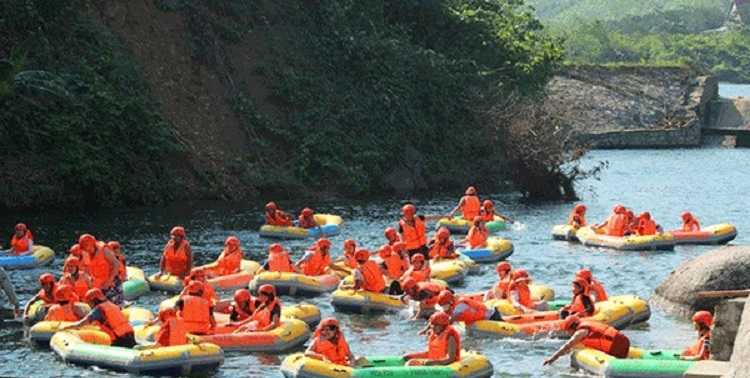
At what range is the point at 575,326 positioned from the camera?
30.6 metres

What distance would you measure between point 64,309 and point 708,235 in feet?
77.3

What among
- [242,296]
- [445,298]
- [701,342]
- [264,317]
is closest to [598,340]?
[701,342]

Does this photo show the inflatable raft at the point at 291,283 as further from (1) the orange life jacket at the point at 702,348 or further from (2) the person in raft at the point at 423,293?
(1) the orange life jacket at the point at 702,348

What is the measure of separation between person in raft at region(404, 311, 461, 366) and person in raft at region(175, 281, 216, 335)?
181 inches

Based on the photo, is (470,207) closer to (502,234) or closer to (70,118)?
(502,234)

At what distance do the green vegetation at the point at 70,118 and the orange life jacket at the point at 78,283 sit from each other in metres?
19.1

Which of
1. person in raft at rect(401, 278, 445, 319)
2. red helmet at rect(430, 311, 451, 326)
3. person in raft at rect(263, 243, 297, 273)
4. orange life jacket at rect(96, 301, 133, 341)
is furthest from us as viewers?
person in raft at rect(263, 243, 297, 273)

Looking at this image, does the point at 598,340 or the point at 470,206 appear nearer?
the point at 598,340

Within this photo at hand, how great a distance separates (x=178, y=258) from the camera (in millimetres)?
38344

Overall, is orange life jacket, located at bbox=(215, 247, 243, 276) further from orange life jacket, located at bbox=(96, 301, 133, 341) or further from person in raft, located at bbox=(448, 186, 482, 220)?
person in raft, located at bbox=(448, 186, 482, 220)

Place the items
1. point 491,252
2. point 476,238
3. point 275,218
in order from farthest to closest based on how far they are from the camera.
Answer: point 275,218, point 476,238, point 491,252

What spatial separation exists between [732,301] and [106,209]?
33.1 metres

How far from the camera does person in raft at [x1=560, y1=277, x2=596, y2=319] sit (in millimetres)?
33188

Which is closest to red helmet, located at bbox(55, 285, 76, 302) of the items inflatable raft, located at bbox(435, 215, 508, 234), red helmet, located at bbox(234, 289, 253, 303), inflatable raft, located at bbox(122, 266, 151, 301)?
red helmet, located at bbox(234, 289, 253, 303)
